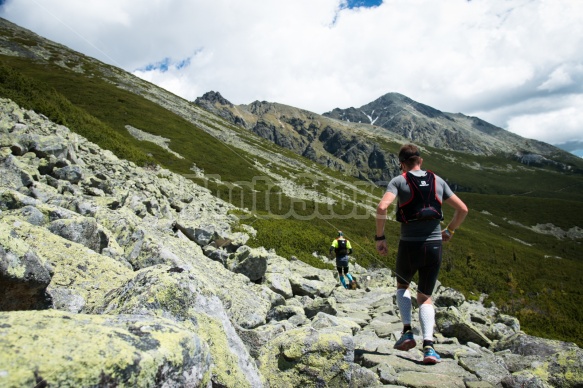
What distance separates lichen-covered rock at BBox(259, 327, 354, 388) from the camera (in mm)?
4219

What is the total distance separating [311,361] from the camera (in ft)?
14.2

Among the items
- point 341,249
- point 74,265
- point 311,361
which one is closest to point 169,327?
point 311,361

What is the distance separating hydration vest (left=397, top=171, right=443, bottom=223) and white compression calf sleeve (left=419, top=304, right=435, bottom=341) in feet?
5.08

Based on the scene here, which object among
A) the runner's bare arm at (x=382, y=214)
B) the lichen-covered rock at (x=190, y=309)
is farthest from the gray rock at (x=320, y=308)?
the lichen-covered rock at (x=190, y=309)

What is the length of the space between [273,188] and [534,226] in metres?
93.7

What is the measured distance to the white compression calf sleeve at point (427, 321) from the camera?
5.45 metres

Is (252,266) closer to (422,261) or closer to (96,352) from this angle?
(422,261)

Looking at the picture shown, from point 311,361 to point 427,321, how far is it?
2.36 metres

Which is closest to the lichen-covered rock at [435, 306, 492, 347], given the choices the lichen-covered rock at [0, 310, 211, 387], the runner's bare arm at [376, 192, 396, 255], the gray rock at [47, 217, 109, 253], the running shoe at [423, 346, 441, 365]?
the running shoe at [423, 346, 441, 365]

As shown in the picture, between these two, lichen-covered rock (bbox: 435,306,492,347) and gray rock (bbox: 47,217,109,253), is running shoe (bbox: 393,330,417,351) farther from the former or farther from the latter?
gray rock (bbox: 47,217,109,253)

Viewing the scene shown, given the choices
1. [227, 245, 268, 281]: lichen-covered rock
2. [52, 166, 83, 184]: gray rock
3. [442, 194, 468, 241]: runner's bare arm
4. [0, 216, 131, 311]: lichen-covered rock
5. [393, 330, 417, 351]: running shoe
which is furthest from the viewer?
[52, 166, 83, 184]: gray rock

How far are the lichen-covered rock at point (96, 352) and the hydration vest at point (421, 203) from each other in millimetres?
3889

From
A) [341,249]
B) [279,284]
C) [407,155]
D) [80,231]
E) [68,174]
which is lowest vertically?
[279,284]

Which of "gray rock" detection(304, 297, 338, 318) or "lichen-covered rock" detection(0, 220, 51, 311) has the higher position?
"lichen-covered rock" detection(0, 220, 51, 311)
